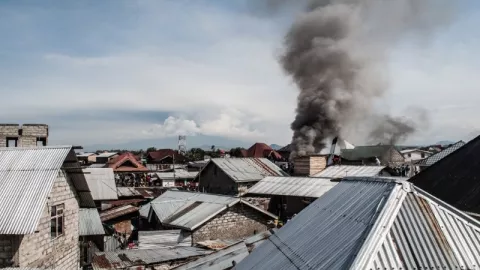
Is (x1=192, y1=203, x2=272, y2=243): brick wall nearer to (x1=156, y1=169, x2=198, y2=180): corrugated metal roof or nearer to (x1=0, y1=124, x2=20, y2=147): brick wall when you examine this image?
(x1=0, y1=124, x2=20, y2=147): brick wall

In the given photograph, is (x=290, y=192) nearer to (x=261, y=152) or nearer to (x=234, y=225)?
(x=234, y=225)

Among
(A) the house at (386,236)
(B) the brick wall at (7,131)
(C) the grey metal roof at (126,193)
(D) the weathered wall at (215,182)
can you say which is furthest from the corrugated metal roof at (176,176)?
(A) the house at (386,236)

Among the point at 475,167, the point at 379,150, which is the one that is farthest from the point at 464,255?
the point at 379,150

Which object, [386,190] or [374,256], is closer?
[374,256]

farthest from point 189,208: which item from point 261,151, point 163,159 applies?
point 163,159

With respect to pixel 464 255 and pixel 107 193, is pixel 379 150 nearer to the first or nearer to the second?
pixel 107 193

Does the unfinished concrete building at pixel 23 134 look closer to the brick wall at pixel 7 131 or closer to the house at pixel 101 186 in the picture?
the brick wall at pixel 7 131
